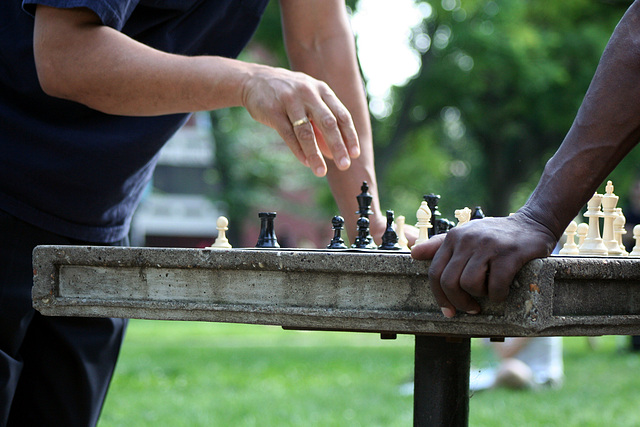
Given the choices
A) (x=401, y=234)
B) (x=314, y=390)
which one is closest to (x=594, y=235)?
(x=401, y=234)

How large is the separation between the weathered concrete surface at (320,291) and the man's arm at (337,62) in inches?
36.2

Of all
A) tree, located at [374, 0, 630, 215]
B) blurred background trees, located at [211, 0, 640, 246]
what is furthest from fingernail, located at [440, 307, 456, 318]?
blurred background trees, located at [211, 0, 640, 246]

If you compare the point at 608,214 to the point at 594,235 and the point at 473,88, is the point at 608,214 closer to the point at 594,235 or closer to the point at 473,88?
the point at 594,235

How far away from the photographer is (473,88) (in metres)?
21.4

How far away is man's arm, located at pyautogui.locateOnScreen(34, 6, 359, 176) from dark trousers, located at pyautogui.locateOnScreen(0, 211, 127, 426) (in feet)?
1.94

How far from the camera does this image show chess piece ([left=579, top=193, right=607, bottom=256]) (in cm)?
225

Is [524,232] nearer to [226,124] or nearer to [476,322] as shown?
[476,322]

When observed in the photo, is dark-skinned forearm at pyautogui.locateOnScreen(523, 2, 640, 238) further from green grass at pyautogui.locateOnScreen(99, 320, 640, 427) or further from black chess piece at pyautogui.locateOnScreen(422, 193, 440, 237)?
green grass at pyautogui.locateOnScreen(99, 320, 640, 427)

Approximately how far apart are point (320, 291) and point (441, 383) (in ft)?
1.92

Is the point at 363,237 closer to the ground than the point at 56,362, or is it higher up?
higher up

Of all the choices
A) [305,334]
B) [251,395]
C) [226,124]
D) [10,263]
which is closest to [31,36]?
[10,263]

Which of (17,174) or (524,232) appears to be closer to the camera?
(524,232)

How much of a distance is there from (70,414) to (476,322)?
1.49 m

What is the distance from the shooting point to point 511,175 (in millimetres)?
27828
